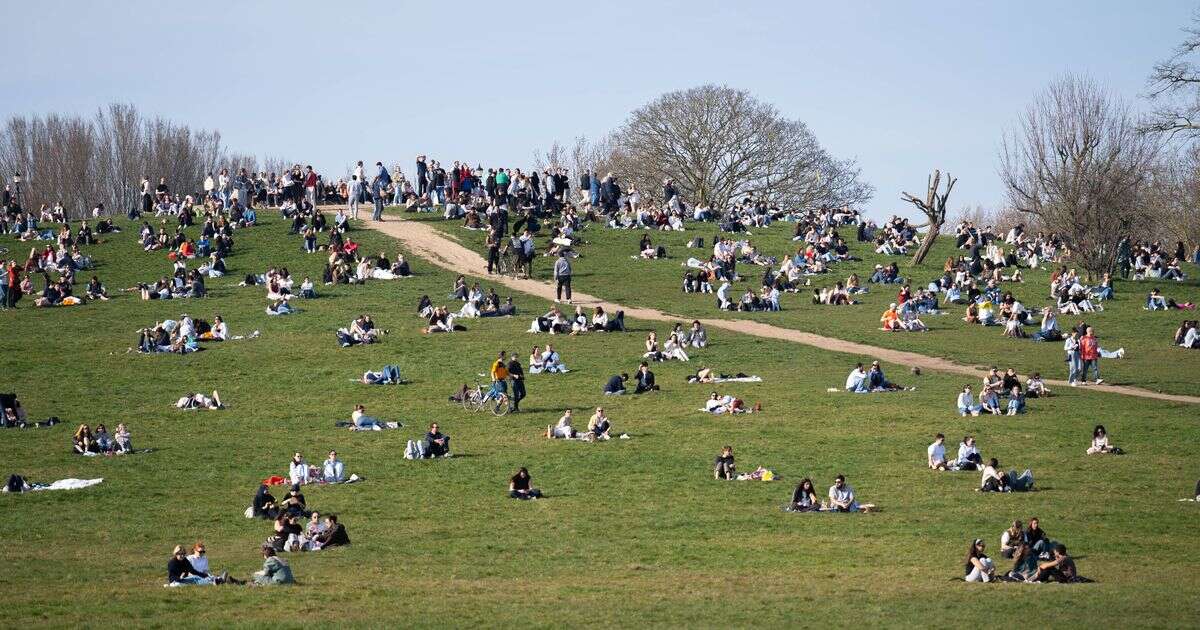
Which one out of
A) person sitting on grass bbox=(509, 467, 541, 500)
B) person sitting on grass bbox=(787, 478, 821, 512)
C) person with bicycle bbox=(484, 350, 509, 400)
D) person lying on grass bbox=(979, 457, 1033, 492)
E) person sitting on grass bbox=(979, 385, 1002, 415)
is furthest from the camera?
person with bicycle bbox=(484, 350, 509, 400)

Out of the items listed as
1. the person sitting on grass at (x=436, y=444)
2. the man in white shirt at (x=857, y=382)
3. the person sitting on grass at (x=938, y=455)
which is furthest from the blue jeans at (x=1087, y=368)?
the person sitting on grass at (x=436, y=444)

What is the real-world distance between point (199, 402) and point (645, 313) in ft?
69.8

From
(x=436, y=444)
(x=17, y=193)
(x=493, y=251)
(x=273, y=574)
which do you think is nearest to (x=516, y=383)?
(x=436, y=444)

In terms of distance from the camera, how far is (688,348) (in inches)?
2031

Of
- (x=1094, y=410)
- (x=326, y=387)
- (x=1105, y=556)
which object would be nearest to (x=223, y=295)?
(x=326, y=387)

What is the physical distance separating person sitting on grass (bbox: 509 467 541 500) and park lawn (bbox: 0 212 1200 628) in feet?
1.50

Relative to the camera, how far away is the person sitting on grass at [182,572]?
24.4 m

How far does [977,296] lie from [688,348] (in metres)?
16.9

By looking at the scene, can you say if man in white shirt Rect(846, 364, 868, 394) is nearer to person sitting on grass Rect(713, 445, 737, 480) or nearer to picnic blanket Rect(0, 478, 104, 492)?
person sitting on grass Rect(713, 445, 737, 480)

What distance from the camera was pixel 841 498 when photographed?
1212 inches

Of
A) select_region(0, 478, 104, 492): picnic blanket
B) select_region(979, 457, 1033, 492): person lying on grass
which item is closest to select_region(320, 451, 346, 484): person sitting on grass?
select_region(0, 478, 104, 492): picnic blanket

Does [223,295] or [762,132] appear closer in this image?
[223,295]

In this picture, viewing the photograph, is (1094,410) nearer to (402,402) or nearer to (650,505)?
(650,505)

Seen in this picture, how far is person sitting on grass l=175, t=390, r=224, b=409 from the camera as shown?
44.1 meters
